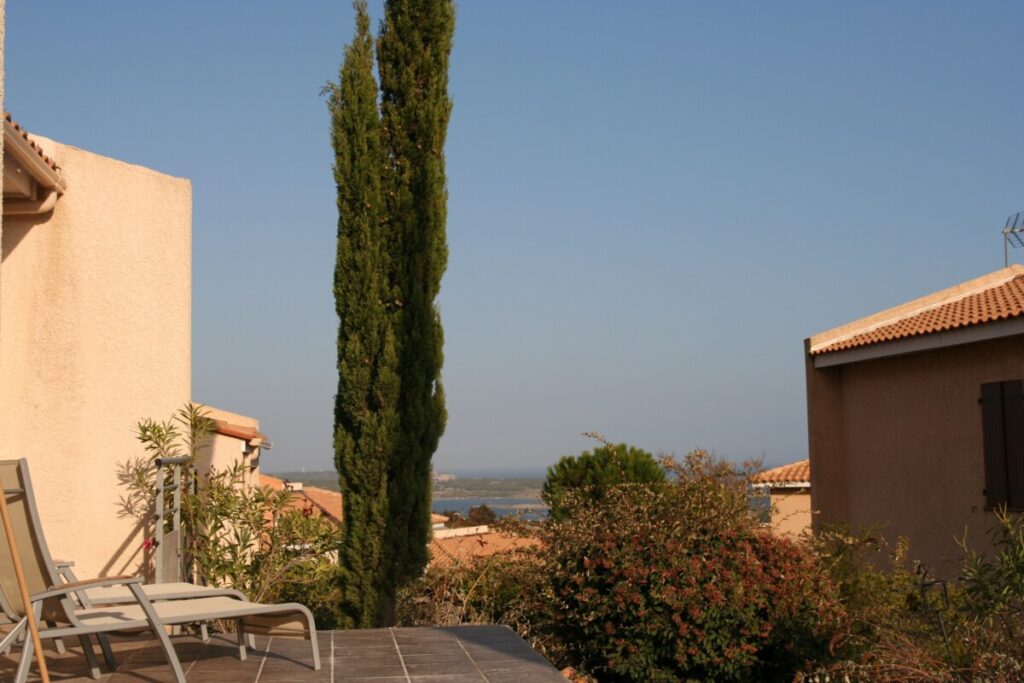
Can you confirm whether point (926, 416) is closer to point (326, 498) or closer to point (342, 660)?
point (342, 660)

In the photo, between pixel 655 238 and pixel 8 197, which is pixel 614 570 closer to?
pixel 8 197

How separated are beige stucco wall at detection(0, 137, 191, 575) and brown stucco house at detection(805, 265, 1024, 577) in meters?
8.36

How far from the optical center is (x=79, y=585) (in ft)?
13.7

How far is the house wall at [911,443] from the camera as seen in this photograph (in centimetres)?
1283

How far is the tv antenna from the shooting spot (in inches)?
734

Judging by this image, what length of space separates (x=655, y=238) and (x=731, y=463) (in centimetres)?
1143

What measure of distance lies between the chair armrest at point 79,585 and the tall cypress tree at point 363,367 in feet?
17.7

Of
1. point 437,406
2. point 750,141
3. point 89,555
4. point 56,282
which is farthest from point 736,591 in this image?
point 750,141

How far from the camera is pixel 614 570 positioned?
722 cm

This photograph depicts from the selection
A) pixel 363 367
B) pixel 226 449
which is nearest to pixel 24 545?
pixel 363 367

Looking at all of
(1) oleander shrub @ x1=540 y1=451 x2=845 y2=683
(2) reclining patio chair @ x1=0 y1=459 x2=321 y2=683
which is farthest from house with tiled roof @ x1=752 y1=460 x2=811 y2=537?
(2) reclining patio chair @ x1=0 y1=459 x2=321 y2=683

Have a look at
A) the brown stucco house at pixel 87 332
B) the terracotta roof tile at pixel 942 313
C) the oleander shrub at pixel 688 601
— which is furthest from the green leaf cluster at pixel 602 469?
the oleander shrub at pixel 688 601

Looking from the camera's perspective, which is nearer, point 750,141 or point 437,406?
point 437,406

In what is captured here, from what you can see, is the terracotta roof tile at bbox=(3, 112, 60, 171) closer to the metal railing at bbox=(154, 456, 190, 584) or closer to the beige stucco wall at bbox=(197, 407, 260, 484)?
the metal railing at bbox=(154, 456, 190, 584)
